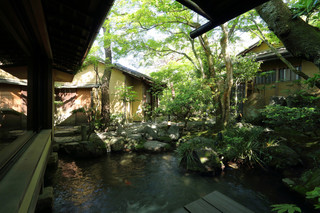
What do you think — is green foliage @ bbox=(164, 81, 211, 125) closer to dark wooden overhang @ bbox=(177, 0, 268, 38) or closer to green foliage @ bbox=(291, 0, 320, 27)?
green foliage @ bbox=(291, 0, 320, 27)

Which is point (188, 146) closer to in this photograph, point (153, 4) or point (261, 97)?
point (153, 4)

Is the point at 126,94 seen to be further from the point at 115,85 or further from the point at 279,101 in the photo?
the point at 279,101

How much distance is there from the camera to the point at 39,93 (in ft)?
14.9

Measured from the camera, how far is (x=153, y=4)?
821cm

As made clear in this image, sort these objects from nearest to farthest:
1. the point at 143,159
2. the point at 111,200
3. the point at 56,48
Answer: the point at 111,200 → the point at 56,48 → the point at 143,159

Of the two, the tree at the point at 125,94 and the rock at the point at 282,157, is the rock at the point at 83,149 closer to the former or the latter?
the tree at the point at 125,94

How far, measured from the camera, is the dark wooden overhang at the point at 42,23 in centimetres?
201

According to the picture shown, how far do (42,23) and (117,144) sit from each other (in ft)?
21.1

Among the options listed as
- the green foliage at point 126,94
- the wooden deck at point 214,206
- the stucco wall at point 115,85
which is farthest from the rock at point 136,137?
the wooden deck at point 214,206

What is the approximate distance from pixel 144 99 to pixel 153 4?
7.76 metres

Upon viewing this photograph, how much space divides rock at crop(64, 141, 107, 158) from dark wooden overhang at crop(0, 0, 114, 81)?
4403 mm

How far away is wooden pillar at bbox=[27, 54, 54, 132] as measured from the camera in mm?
3852

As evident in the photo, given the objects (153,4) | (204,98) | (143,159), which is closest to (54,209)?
(143,159)

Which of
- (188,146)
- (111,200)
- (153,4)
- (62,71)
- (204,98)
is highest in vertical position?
(153,4)
